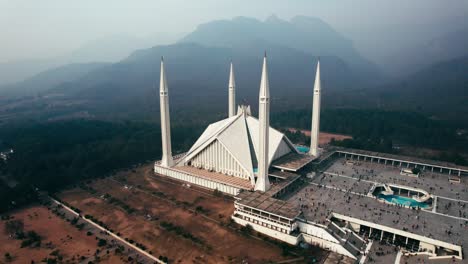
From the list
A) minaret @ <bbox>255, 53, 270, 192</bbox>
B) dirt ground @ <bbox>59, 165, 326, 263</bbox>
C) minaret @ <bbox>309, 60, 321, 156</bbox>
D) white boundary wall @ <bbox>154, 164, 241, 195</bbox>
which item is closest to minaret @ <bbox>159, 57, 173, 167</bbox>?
white boundary wall @ <bbox>154, 164, 241, 195</bbox>

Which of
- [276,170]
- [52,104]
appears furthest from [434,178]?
[52,104]

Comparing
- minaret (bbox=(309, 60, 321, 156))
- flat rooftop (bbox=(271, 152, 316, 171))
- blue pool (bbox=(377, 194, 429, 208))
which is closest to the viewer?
blue pool (bbox=(377, 194, 429, 208))

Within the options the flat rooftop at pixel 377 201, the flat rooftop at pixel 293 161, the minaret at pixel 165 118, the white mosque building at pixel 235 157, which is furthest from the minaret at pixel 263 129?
the minaret at pixel 165 118

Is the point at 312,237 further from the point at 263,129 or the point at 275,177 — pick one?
the point at 263,129

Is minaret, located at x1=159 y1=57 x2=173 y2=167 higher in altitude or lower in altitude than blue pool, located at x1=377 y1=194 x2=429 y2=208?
higher

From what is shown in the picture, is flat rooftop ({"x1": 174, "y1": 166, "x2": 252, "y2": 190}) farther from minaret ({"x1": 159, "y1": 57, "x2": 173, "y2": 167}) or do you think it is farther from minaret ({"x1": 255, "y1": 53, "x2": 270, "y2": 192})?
minaret ({"x1": 159, "y1": 57, "x2": 173, "y2": 167})

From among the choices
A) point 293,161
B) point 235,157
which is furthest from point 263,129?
point 293,161

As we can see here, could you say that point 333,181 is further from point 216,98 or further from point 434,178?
point 216,98
